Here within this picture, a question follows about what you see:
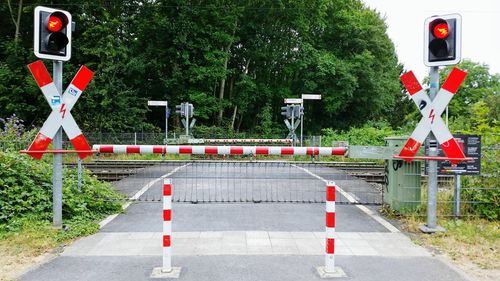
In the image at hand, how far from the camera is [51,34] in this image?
21.2ft

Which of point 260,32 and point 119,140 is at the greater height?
point 260,32

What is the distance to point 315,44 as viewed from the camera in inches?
1619

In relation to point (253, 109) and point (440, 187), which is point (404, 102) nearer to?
point (253, 109)

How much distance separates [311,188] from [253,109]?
30.7 m

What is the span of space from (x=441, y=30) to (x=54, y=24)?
5943mm

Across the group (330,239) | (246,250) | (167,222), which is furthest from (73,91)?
(330,239)

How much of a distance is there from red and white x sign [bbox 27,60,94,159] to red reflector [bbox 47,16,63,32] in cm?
55

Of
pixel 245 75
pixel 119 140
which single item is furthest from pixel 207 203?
pixel 245 75

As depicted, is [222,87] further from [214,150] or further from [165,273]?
[165,273]

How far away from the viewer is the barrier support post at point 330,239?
15.7 feet

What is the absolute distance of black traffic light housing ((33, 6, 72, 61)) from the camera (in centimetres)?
639

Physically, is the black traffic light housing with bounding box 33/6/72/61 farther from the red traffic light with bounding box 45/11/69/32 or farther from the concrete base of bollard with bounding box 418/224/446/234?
the concrete base of bollard with bounding box 418/224/446/234

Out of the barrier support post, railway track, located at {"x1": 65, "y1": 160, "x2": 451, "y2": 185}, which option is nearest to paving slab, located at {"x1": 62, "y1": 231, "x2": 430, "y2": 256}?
the barrier support post

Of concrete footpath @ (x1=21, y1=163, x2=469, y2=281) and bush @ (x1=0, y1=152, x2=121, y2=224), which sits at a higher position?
bush @ (x1=0, y1=152, x2=121, y2=224)
